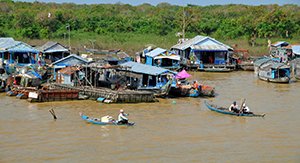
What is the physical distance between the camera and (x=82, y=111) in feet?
75.8

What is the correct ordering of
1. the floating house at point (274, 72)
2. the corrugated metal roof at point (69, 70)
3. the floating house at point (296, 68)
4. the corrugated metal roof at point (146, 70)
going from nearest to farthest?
the corrugated metal roof at point (146, 70) → the corrugated metal roof at point (69, 70) → the floating house at point (274, 72) → the floating house at point (296, 68)

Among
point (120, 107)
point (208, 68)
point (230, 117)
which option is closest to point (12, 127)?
point (120, 107)

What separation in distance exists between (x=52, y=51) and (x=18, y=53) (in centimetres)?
251

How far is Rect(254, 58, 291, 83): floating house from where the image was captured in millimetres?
32031

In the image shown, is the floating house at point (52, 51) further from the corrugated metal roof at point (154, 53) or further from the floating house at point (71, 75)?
the floating house at point (71, 75)

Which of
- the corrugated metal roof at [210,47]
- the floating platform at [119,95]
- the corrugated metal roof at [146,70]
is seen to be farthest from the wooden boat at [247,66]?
the floating platform at [119,95]

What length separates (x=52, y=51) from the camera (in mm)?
33906

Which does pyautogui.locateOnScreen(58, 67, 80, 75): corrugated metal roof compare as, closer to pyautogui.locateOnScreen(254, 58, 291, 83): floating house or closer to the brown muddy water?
the brown muddy water

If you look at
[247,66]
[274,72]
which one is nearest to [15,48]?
[274,72]

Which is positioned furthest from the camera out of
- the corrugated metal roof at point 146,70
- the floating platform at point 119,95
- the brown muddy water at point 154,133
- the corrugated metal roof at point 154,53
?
the corrugated metal roof at point 154,53

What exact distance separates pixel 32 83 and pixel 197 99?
9.14 metres

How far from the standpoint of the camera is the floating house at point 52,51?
33.8 meters

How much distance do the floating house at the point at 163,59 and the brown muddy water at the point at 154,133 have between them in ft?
32.1

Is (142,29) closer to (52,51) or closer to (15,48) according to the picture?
(52,51)
